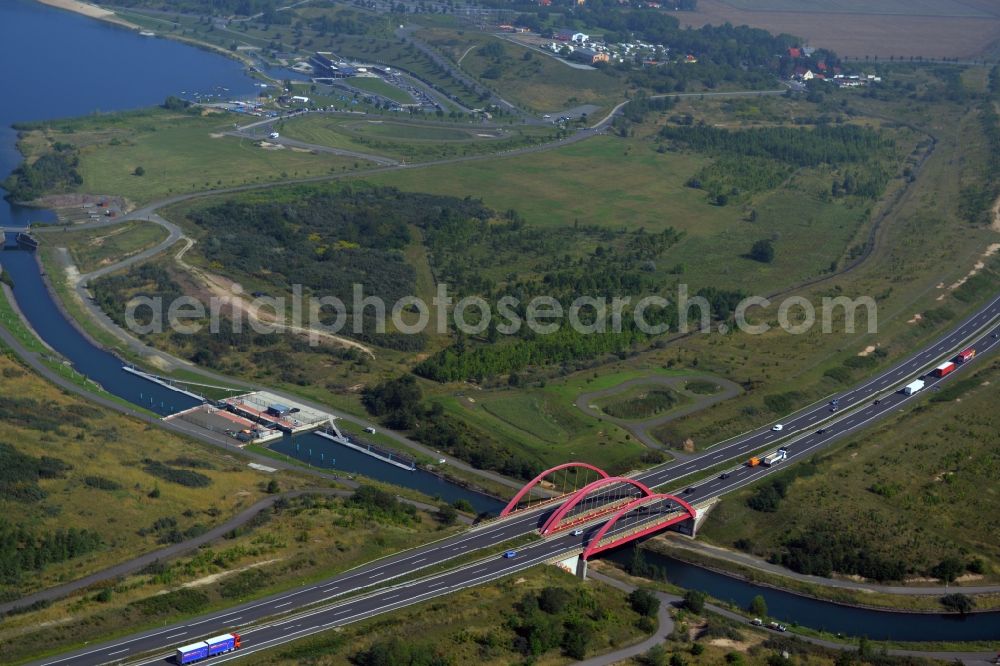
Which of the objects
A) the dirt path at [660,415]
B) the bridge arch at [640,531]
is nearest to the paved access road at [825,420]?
the bridge arch at [640,531]

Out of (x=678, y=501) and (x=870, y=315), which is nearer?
(x=678, y=501)

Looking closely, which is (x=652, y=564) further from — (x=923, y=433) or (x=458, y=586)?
(x=923, y=433)

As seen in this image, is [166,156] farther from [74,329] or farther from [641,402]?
[641,402]

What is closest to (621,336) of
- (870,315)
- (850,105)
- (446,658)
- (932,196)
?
(870,315)

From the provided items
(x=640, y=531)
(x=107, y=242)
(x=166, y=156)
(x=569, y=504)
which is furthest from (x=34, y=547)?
(x=166, y=156)

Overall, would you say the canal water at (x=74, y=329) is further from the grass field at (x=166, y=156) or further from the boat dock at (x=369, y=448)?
the grass field at (x=166, y=156)
